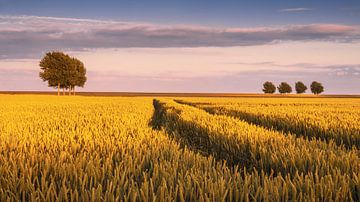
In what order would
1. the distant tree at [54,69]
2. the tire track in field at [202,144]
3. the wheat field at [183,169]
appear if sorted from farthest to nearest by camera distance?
the distant tree at [54,69] → the tire track in field at [202,144] → the wheat field at [183,169]

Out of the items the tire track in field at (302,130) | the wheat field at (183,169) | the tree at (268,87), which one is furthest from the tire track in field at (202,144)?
the tree at (268,87)

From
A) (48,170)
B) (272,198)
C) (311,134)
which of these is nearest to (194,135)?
(311,134)

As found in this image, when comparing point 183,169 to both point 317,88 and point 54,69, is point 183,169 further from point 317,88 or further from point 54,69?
point 317,88

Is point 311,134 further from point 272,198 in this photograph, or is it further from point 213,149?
point 272,198

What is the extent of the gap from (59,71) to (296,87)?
377 ft

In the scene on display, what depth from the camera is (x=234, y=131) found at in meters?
8.68

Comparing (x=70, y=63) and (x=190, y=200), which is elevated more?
(x=70, y=63)

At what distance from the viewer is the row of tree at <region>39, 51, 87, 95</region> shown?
279 ft

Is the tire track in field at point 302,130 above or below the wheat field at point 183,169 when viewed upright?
below

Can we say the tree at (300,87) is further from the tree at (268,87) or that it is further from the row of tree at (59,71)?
the row of tree at (59,71)

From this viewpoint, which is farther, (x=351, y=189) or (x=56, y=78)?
(x=56, y=78)

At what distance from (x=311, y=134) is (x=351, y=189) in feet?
24.5

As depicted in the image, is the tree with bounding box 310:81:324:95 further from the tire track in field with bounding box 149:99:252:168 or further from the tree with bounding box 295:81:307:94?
the tire track in field with bounding box 149:99:252:168

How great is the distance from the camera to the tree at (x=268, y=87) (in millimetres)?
172875
